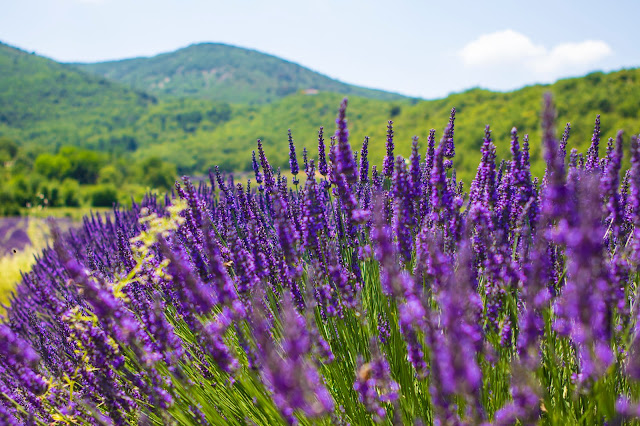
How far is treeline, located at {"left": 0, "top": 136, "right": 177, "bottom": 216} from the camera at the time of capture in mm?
25344

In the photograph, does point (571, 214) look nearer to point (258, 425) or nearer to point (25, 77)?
point (258, 425)

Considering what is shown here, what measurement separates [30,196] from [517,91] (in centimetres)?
4257

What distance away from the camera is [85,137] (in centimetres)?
9188

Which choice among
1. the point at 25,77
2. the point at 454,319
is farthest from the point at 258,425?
the point at 25,77

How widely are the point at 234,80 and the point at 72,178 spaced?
5588 inches

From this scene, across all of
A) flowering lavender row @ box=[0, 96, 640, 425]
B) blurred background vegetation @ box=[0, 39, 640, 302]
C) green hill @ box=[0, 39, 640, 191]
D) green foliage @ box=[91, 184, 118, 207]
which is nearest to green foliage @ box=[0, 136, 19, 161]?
blurred background vegetation @ box=[0, 39, 640, 302]

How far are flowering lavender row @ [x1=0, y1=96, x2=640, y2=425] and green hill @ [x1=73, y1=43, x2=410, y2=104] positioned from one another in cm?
14813

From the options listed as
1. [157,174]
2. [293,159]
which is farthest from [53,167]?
[293,159]

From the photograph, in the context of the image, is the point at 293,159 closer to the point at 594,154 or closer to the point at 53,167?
the point at 594,154

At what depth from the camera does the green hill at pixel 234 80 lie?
158750 millimetres

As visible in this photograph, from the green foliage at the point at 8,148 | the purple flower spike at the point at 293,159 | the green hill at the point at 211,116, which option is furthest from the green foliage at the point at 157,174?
the purple flower spike at the point at 293,159

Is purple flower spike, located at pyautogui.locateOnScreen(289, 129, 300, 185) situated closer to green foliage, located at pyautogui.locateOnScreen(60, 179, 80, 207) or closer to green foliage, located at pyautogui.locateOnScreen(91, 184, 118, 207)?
green foliage, located at pyautogui.locateOnScreen(60, 179, 80, 207)

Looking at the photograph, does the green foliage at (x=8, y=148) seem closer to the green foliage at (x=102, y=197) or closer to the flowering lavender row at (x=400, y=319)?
the green foliage at (x=102, y=197)

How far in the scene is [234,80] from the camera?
573 ft
